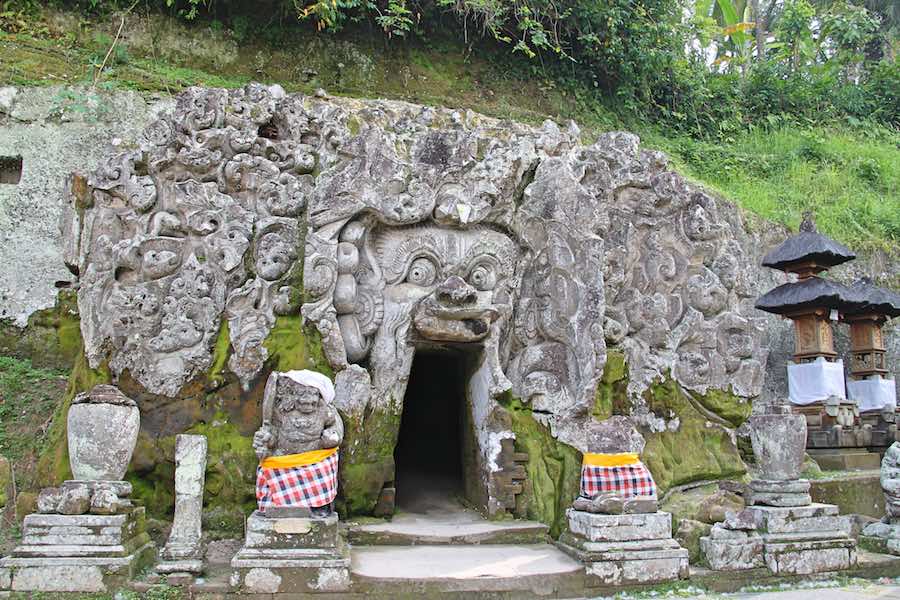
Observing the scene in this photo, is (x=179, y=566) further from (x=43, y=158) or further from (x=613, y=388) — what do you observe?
(x=43, y=158)

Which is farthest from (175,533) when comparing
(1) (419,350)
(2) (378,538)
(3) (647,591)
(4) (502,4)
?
(4) (502,4)

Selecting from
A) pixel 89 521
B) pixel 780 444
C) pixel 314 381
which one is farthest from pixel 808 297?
pixel 89 521

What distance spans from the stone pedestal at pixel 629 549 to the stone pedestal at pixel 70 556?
3508 mm

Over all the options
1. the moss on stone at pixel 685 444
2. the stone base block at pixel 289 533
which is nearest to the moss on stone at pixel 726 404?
the moss on stone at pixel 685 444

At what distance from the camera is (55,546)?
17.7 ft

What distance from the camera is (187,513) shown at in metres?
5.96

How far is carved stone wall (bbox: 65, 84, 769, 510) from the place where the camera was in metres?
7.31

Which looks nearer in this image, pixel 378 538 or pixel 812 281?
pixel 378 538

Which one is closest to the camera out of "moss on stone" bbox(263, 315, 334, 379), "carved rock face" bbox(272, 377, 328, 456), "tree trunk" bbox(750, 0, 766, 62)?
"carved rock face" bbox(272, 377, 328, 456)

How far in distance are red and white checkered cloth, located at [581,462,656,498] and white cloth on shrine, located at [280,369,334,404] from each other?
2.33 meters

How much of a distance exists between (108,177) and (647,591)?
21.0 feet

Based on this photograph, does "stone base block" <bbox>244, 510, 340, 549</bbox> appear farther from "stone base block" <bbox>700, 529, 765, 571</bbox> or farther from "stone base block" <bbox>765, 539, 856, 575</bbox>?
"stone base block" <bbox>765, 539, 856, 575</bbox>

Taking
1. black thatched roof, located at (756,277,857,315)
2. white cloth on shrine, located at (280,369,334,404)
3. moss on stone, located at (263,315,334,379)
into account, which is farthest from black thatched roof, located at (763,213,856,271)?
white cloth on shrine, located at (280,369,334,404)

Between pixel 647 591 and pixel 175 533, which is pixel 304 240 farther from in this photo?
pixel 647 591
